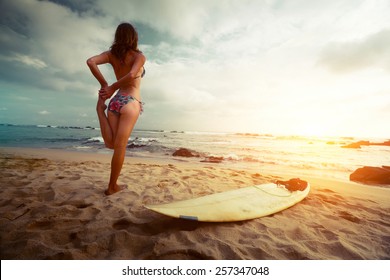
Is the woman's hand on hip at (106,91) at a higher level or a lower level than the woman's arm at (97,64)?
lower

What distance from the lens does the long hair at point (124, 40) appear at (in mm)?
2818

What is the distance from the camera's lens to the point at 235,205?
2.68m

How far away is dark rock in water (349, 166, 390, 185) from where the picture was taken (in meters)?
5.63

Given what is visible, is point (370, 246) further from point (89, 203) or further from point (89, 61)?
point (89, 61)

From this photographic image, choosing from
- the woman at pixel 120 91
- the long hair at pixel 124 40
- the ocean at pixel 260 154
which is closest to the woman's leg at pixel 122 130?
the woman at pixel 120 91

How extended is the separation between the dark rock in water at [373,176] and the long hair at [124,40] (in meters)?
6.33

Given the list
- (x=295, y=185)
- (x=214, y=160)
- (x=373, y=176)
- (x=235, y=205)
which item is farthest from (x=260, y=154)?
(x=235, y=205)

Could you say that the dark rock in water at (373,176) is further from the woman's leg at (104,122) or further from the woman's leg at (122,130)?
the woman's leg at (104,122)

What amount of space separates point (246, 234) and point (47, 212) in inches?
82.2
